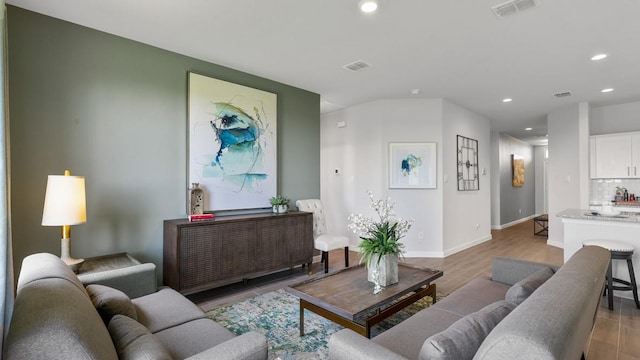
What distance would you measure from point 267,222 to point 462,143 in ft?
13.5

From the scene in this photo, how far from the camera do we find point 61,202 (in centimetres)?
221

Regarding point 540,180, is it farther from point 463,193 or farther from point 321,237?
point 321,237

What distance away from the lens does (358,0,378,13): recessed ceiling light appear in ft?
7.72

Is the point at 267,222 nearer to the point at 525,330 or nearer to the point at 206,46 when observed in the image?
the point at 206,46

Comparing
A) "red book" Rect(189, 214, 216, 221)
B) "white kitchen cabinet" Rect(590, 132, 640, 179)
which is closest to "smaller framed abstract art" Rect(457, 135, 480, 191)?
"white kitchen cabinet" Rect(590, 132, 640, 179)

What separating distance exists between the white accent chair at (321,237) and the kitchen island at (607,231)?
266 centimetres

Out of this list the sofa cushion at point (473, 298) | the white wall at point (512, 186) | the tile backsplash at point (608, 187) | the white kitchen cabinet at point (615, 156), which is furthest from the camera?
the white wall at point (512, 186)

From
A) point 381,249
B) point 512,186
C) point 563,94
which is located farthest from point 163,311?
point 512,186

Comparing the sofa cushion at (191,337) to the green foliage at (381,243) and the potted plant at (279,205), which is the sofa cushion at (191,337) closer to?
the green foliage at (381,243)

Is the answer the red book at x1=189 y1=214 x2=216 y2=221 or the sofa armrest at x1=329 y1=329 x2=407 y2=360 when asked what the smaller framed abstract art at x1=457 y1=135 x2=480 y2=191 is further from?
the sofa armrest at x1=329 y1=329 x2=407 y2=360

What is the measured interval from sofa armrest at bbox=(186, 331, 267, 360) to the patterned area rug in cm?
95

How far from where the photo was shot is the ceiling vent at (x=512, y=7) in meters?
2.38

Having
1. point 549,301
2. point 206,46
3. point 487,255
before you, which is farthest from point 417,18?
point 487,255

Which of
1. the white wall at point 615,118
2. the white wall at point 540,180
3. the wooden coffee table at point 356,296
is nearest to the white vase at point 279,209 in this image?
the wooden coffee table at point 356,296
